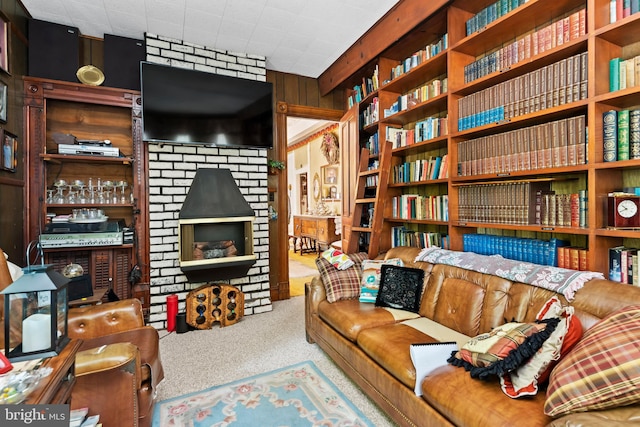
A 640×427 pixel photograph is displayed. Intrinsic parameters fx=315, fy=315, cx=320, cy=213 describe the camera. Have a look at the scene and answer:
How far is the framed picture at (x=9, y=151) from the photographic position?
2293 mm

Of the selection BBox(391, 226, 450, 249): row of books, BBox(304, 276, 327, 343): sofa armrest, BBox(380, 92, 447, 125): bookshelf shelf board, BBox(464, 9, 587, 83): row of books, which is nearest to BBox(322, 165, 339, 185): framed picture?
BBox(380, 92, 447, 125): bookshelf shelf board

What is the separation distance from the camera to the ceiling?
2750mm

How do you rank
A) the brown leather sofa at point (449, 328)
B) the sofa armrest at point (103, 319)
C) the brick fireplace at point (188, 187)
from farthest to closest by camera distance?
1. the brick fireplace at point (188, 187)
2. the sofa armrest at point (103, 319)
3. the brown leather sofa at point (449, 328)

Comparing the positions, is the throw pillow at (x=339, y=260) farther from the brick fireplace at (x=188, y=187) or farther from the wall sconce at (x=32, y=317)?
the wall sconce at (x=32, y=317)

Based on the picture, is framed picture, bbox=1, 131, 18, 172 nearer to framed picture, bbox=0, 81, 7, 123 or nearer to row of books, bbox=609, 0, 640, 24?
framed picture, bbox=0, 81, 7, 123

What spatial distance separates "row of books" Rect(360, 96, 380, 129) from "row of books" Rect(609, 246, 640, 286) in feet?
7.57

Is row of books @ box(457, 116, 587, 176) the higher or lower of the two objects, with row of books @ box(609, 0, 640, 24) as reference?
lower

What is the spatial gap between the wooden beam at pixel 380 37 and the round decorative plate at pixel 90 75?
8.21 ft

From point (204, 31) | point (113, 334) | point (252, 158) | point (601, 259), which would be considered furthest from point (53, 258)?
point (601, 259)

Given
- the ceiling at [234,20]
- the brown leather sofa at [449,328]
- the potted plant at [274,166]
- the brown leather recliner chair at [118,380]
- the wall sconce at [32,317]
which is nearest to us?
the wall sconce at [32,317]

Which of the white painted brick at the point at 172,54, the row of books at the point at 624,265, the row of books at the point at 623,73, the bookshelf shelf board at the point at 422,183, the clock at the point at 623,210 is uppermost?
the white painted brick at the point at 172,54

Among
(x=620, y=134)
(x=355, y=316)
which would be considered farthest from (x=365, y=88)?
(x=355, y=316)

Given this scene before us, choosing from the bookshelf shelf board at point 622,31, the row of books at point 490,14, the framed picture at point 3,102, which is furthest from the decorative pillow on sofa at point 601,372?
the framed picture at point 3,102

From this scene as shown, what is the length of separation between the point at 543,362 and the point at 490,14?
90.5 inches
